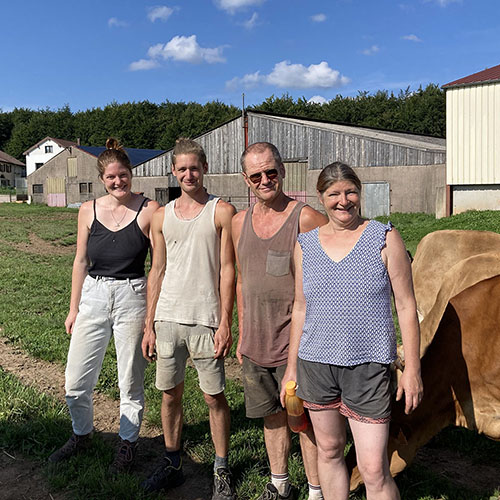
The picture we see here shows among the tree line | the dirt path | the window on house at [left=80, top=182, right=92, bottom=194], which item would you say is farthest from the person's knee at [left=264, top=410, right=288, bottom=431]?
the tree line

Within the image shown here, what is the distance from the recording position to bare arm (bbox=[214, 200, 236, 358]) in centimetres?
309

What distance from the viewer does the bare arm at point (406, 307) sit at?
7.68 ft

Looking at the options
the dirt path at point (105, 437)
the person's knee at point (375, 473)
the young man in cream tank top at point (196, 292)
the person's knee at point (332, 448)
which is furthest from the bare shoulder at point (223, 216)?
the dirt path at point (105, 437)

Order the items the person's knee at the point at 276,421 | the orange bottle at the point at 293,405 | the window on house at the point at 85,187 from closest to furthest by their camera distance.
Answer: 1. the orange bottle at the point at 293,405
2. the person's knee at the point at 276,421
3. the window on house at the point at 85,187

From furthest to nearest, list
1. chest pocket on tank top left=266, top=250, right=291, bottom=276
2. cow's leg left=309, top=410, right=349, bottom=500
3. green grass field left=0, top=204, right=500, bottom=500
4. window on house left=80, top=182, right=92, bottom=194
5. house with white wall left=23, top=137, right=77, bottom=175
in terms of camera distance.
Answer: house with white wall left=23, top=137, right=77, bottom=175 < window on house left=80, top=182, right=92, bottom=194 < green grass field left=0, top=204, right=500, bottom=500 < chest pocket on tank top left=266, top=250, right=291, bottom=276 < cow's leg left=309, top=410, right=349, bottom=500

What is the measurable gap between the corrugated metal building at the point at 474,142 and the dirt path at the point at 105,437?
16.1 m

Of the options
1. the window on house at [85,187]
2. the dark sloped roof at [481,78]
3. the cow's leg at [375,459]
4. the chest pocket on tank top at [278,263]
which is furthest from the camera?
the window on house at [85,187]

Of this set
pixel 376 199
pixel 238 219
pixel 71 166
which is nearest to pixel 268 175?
pixel 238 219

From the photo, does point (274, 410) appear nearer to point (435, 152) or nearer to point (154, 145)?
point (435, 152)

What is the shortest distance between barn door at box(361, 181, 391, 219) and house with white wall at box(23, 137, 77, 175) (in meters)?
42.9

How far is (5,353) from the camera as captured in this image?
5656 millimetres

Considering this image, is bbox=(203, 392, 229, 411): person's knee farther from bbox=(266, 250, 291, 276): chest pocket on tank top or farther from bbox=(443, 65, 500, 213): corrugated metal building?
bbox=(443, 65, 500, 213): corrugated metal building

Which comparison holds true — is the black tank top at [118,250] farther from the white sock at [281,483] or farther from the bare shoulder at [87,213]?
the white sock at [281,483]

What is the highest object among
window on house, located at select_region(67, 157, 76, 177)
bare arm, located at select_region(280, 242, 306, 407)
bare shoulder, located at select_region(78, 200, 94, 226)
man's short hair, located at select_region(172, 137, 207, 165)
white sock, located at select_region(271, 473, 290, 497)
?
window on house, located at select_region(67, 157, 76, 177)
